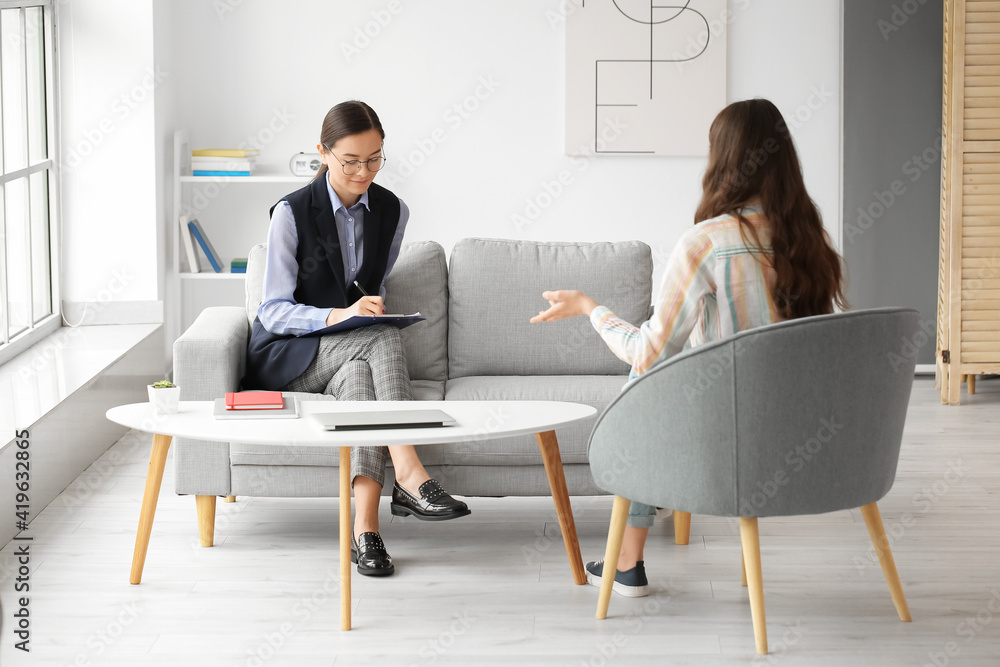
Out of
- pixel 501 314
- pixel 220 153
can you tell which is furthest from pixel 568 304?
pixel 220 153

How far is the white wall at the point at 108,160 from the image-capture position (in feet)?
14.8

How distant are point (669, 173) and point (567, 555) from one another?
2672 millimetres

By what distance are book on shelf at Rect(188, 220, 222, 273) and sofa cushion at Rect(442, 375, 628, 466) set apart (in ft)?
6.58

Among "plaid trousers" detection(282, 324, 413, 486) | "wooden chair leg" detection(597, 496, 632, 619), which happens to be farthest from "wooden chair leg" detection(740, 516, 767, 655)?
"plaid trousers" detection(282, 324, 413, 486)

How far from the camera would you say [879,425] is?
2182 millimetres

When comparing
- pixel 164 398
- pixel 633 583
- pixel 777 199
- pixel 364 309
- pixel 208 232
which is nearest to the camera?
pixel 777 199

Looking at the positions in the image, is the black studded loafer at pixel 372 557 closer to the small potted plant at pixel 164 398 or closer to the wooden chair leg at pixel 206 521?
the wooden chair leg at pixel 206 521

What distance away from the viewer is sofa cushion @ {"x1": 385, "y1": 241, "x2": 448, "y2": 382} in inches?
131

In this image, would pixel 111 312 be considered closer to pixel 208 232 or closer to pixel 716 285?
pixel 208 232

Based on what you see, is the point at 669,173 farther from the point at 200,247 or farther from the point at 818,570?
the point at 818,570

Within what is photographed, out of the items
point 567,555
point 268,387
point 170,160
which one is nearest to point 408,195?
point 170,160

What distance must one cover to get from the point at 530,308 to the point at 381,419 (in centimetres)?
108

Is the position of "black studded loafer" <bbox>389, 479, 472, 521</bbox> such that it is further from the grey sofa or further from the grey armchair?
the grey armchair

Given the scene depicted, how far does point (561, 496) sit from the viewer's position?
263 centimetres
